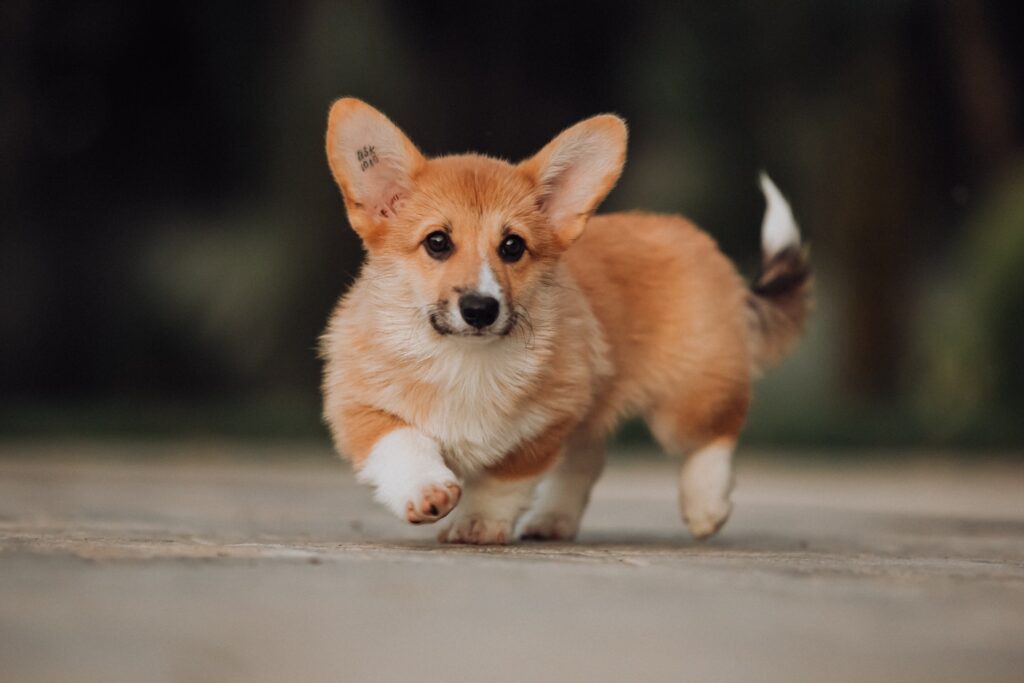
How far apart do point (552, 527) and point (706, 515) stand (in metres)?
0.43

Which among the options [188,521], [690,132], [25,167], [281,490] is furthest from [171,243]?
[188,521]

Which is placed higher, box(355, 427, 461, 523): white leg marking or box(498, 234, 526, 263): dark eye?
box(498, 234, 526, 263): dark eye

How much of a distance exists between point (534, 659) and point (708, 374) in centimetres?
217

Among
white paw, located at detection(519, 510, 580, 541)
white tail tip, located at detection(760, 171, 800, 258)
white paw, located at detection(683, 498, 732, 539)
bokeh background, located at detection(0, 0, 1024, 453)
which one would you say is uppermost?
bokeh background, located at detection(0, 0, 1024, 453)

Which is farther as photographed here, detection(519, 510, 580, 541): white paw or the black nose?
detection(519, 510, 580, 541): white paw

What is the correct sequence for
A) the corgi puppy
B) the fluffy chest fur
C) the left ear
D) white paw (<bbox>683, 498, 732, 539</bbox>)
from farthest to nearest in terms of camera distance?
white paw (<bbox>683, 498, 732, 539</bbox>)
the left ear
the fluffy chest fur
the corgi puppy

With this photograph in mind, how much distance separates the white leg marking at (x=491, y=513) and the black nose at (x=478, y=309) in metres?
0.46

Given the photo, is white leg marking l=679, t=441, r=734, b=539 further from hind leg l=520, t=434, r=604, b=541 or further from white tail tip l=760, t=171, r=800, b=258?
white tail tip l=760, t=171, r=800, b=258

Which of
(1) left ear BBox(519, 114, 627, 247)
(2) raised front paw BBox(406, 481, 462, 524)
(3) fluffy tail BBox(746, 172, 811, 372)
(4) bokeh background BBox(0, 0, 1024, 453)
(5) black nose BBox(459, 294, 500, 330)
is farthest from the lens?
(4) bokeh background BBox(0, 0, 1024, 453)

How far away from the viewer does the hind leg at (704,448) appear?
3973 millimetres

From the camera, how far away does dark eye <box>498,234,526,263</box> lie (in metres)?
3.38

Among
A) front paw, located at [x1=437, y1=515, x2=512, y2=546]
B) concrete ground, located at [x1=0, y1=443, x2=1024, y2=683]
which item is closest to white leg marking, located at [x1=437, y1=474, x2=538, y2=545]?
front paw, located at [x1=437, y1=515, x2=512, y2=546]

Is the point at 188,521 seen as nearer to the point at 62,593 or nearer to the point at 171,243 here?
the point at 62,593

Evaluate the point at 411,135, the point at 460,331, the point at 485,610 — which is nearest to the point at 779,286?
the point at 460,331
